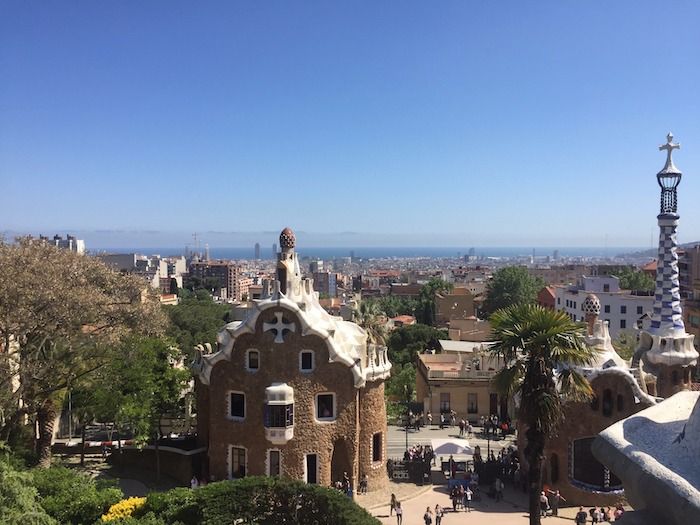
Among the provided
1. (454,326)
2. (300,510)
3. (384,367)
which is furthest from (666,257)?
(454,326)

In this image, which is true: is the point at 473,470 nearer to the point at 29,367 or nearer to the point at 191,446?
the point at 191,446

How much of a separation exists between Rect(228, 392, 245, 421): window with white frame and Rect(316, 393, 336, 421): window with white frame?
3404mm

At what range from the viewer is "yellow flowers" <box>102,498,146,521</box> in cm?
2059

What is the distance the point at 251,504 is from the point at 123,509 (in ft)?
14.0

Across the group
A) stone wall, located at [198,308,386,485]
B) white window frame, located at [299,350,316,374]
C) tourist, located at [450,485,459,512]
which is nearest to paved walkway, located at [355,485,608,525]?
tourist, located at [450,485,459,512]

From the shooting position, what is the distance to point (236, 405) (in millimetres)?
27688

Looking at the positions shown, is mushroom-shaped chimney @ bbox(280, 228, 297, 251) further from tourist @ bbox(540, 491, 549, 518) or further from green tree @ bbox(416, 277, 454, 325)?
green tree @ bbox(416, 277, 454, 325)

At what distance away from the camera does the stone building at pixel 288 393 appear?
2664 cm

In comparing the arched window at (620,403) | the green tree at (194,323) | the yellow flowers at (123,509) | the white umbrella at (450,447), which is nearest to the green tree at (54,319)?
the yellow flowers at (123,509)

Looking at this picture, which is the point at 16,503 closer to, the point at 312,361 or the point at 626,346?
the point at 312,361

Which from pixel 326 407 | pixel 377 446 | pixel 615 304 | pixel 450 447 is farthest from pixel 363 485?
pixel 615 304

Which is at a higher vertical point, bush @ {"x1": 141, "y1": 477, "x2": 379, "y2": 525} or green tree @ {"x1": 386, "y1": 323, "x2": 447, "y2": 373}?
bush @ {"x1": 141, "y1": 477, "x2": 379, "y2": 525}

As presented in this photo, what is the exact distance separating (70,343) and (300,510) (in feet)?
39.2

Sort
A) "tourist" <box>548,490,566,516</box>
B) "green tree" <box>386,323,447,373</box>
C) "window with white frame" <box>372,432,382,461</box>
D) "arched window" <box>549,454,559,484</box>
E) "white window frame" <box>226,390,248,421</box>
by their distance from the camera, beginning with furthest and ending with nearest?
"green tree" <box>386,323,447,373</box>, "window with white frame" <box>372,432,382,461</box>, "arched window" <box>549,454,559,484</box>, "white window frame" <box>226,390,248,421</box>, "tourist" <box>548,490,566,516</box>
